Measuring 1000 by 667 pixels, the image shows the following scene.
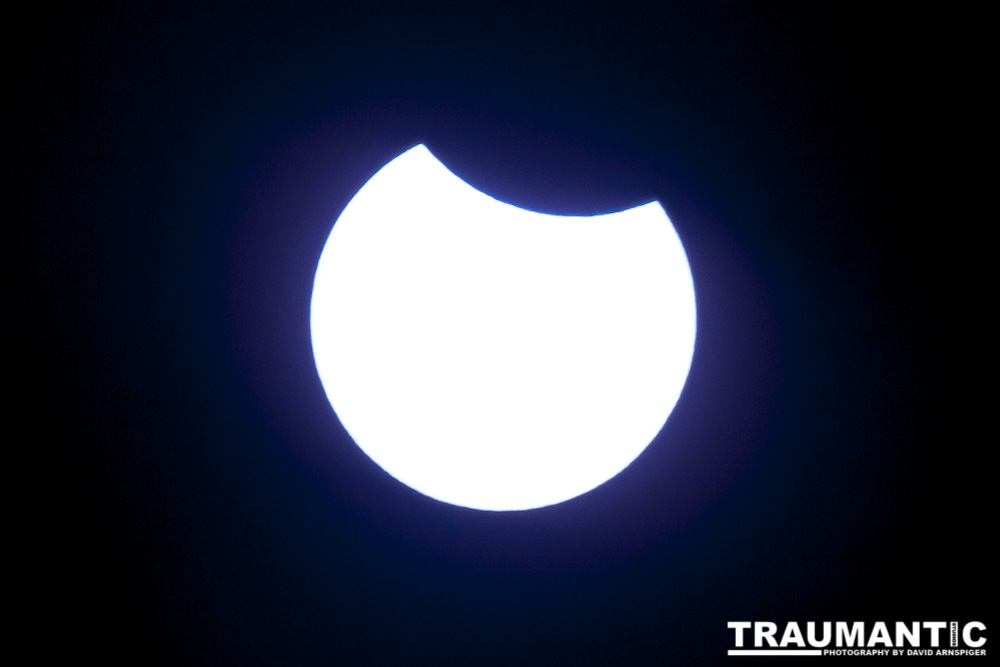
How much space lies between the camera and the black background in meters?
1.53

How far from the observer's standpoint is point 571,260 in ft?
5.93

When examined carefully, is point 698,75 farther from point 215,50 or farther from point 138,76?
point 138,76

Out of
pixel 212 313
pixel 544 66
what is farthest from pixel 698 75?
pixel 212 313

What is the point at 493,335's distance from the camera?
1.79 m

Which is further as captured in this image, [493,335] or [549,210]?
[493,335]

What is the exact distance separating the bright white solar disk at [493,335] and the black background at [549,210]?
0.06 meters

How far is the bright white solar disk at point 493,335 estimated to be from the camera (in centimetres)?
156

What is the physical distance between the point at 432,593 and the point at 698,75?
3.84 ft

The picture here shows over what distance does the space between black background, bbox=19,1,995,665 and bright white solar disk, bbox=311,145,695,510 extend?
6cm

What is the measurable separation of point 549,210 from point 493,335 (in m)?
0.38

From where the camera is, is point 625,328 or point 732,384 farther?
point 625,328

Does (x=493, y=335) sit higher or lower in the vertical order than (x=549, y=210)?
lower

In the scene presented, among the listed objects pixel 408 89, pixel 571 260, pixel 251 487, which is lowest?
pixel 251 487

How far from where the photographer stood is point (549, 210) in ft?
5.04
